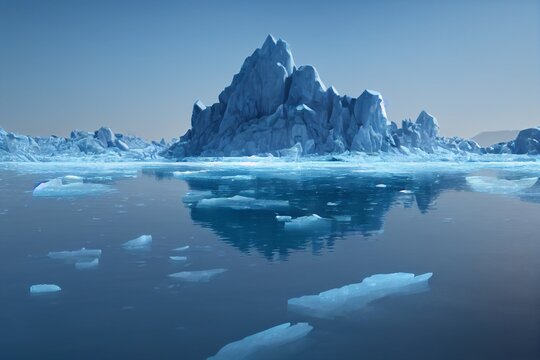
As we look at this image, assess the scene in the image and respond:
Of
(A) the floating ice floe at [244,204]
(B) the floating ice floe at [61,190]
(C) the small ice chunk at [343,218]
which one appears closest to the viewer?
(C) the small ice chunk at [343,218]

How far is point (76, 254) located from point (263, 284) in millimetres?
4659

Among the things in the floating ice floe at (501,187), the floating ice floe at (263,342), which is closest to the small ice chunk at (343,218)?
the floating ice floe at (263,342)

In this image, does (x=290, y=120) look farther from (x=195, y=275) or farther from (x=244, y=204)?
(x=195, y=275)

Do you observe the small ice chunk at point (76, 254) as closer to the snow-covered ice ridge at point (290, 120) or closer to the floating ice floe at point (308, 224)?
the floating ice floe at point (308, 224)

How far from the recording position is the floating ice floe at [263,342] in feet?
18.7

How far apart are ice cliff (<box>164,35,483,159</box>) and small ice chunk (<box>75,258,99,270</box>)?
6909 cm

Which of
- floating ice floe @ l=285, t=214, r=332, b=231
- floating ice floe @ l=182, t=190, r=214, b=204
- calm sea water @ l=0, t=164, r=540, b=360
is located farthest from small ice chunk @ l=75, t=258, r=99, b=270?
floating ice floe @ l=182, t=190, r=214, b=204

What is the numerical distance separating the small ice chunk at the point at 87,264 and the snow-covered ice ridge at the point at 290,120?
6908 cm

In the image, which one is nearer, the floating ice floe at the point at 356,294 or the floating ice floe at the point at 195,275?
the floating ice floe at the point at 356,294

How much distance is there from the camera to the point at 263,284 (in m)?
8.53

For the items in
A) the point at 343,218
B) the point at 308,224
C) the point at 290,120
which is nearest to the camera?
the point at 308,224

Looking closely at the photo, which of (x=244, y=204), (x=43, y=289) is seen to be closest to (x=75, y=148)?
(x=244, y=204)

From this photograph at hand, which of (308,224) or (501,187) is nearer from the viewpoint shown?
(308,224)

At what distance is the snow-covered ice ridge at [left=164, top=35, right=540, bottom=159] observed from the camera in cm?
7869
